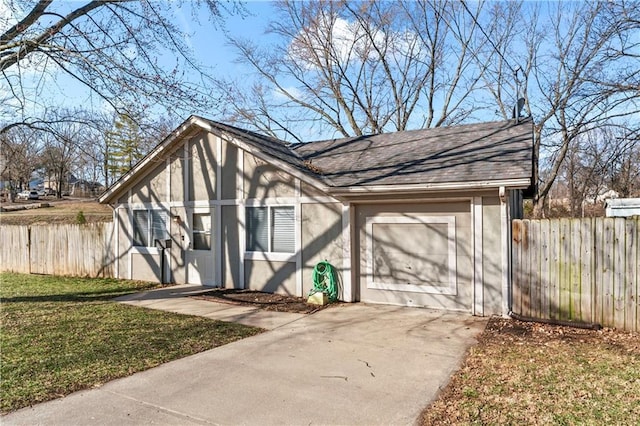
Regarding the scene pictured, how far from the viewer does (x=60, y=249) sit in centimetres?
1413

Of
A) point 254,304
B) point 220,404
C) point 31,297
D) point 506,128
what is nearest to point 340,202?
point 254,304

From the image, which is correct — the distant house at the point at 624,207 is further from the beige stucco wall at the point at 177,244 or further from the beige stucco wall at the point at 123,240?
the beige stucco wall at the point at 123,240

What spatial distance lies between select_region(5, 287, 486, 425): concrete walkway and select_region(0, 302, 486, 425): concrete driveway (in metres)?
0.01

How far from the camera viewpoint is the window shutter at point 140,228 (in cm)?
1219

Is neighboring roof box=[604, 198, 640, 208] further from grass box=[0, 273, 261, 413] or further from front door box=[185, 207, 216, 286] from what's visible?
front door box=[185, 207, 216, 286]

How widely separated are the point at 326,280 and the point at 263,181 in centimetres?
292

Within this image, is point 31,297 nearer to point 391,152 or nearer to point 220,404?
point 220,404

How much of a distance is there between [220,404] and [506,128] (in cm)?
929

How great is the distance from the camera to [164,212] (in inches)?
464

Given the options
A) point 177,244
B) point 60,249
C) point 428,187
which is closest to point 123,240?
point 177,244

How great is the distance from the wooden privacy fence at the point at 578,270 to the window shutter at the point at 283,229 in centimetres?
476

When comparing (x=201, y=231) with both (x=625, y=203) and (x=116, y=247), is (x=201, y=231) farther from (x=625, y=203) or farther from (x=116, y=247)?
(x=625, y=203)

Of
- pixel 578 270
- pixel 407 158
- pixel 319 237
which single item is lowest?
pixel 578 270

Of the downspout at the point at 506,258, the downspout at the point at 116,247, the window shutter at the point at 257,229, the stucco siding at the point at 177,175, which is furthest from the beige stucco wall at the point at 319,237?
the downspout at the point at 116,247
